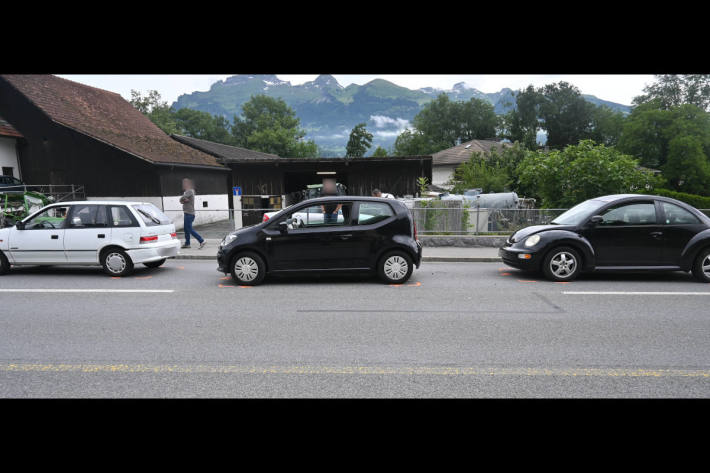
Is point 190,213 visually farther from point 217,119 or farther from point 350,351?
point 217,119

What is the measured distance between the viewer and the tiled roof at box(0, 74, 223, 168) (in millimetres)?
22375

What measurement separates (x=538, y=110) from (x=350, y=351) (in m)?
73.7

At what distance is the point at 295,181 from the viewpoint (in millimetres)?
26906

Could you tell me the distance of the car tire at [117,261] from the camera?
9.59 meters

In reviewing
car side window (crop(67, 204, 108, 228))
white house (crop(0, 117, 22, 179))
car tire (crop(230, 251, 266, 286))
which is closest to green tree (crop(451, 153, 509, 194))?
car tire (crop(230, 251, 266, 286))

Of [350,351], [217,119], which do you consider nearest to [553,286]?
[350,351]

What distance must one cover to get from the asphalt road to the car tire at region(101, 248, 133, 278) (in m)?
0.79

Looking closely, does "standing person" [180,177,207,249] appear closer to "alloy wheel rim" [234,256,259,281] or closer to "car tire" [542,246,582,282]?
"alloy wheel rim" [234,256,259,281]

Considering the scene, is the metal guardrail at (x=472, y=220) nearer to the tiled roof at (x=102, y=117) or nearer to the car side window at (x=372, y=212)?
the car side window at (x=372, y=212)

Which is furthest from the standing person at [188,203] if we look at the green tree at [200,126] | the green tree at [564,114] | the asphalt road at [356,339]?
the green tree at [564,114]

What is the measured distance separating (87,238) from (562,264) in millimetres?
10479

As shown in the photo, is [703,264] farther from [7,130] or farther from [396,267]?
[7,130]

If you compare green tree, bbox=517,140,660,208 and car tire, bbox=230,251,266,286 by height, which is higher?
green tree, bbox=517,140,660,208

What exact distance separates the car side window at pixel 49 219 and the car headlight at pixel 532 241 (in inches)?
412
